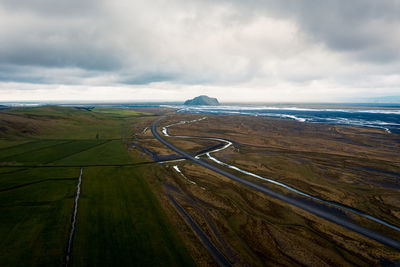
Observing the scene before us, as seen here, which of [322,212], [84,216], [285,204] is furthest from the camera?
[285,204]

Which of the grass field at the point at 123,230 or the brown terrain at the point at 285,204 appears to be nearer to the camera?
the grass field at the point at 123,230

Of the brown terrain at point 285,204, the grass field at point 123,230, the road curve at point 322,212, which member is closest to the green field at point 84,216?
the grass field at point 123,230

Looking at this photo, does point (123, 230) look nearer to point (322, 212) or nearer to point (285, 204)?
point (285, 204)

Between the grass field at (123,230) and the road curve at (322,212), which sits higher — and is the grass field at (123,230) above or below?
above

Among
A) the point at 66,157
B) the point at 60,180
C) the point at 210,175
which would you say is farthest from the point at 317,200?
the point at 66,157

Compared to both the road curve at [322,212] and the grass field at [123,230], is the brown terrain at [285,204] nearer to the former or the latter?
the road curve at [322,212]

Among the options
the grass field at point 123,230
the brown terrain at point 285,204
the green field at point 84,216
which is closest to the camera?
the grass field at point 123,230

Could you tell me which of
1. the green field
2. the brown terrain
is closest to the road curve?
the brown terrain

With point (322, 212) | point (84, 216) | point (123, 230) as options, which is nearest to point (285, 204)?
point (322, 212)

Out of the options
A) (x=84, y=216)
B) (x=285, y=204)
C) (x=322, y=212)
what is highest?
(x=84, y=216)

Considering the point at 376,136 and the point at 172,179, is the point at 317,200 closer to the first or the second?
the point at 172,179

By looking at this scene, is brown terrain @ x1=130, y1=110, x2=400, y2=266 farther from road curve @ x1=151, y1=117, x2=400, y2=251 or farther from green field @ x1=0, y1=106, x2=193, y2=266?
green field @ x1=0, y1=106, x2=193, y2=266
